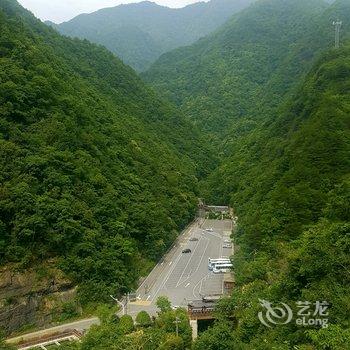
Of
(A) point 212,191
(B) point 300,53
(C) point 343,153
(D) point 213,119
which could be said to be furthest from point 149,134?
(B) point 300,53

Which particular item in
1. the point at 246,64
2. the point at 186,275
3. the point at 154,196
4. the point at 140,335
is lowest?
the point at 186,275

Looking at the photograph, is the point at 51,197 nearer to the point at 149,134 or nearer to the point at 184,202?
the point at 184,202

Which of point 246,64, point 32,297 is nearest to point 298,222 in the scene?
point 32,297

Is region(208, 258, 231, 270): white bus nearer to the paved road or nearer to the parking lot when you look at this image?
the parking lot

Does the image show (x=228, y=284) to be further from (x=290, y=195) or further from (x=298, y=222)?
(x=290, y=195)

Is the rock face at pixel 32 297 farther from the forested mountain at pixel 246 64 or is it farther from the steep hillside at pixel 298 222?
the forested mountain at pixel 246 64

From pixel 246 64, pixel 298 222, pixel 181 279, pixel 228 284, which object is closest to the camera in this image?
pixel 298 222

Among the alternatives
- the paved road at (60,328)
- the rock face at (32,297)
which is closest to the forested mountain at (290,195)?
the paved road at (60,328)

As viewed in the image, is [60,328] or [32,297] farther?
[32,297]
